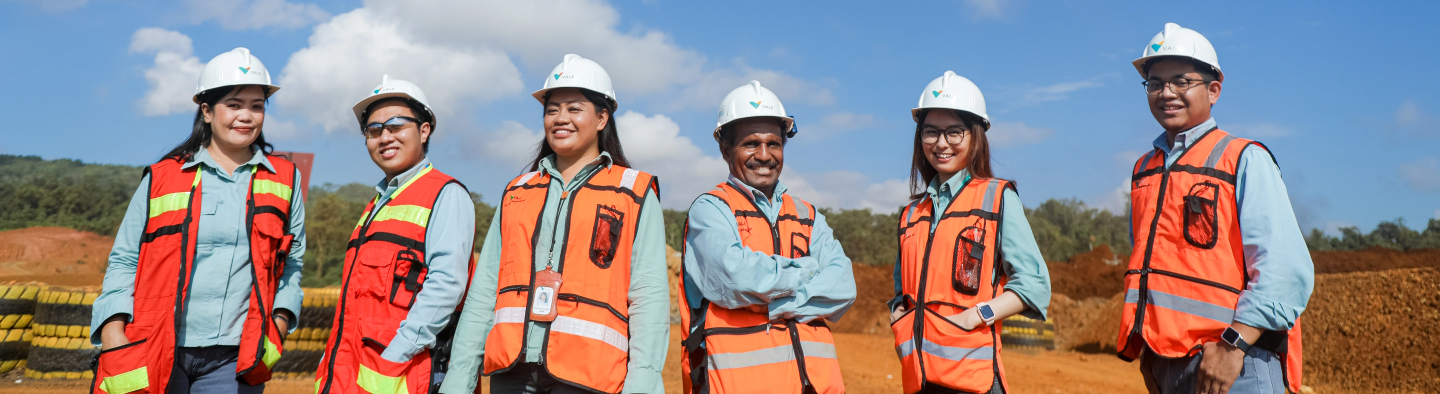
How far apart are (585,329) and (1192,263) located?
2292mm

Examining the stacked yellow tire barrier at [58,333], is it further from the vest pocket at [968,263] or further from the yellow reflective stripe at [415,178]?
the vest pocket at [968,263]

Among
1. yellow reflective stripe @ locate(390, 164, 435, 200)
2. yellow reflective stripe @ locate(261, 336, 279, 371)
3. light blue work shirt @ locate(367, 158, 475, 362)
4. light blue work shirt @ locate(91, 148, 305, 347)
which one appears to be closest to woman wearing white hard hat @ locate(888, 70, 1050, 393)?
light blue work shirt @ locate(367, 158, 475, 362)

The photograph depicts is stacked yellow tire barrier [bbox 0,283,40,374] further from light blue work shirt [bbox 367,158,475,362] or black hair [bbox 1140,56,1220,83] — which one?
black hair [bbox 1140,56,1220,83]

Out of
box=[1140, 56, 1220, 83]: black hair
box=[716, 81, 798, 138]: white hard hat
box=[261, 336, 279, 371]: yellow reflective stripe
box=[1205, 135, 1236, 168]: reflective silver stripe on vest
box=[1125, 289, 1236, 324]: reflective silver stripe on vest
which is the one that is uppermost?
box=[1140, 56, 1220, 83]: black hair

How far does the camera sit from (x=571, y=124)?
3232 millimetres

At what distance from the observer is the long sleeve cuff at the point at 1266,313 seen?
2693 millimetres

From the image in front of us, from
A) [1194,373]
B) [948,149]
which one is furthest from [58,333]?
[1194,373]

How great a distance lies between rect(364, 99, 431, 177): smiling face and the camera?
11.3 feet

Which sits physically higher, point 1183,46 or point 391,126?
point 1183,46

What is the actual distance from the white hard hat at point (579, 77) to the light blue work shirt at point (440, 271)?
1.98ft

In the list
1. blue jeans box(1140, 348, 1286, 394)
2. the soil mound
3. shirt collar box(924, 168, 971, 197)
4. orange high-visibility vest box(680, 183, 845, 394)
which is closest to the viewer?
blue jeans box(1140, 348, 1286, 394)

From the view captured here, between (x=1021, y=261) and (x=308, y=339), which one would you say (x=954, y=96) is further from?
(x=308, y=339)

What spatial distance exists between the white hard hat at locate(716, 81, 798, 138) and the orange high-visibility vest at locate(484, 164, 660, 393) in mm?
553

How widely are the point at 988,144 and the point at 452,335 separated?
2.56 metres
